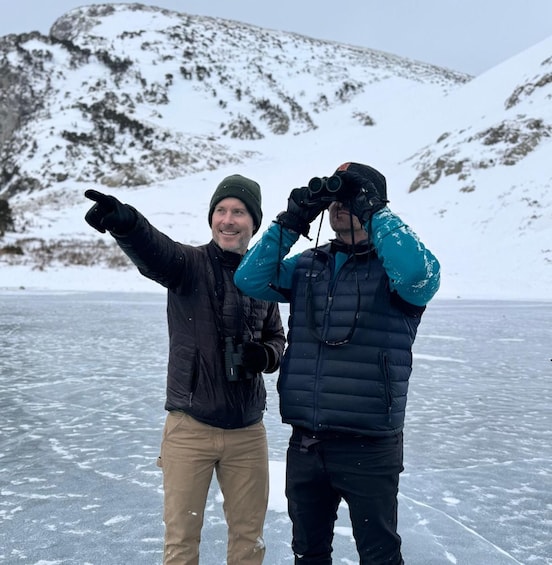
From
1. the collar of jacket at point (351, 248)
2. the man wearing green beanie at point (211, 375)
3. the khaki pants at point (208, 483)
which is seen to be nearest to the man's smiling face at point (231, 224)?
the man wearing green beanie at point (211, 375)

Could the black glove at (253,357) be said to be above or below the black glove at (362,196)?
below

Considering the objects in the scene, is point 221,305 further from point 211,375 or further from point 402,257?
point 402,257

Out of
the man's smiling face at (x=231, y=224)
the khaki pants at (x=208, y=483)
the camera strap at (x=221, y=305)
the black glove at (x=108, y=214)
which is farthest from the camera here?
the man's smiling face at (x=231, y=224)

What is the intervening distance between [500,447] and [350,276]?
349 centimetres

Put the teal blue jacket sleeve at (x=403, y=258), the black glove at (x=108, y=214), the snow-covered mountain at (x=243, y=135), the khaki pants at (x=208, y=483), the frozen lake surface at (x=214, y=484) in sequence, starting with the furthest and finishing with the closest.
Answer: the snow-covered mountain at (x=243, y=135), the frozen lake surface at (x=214, y=484), the khaki pants at (x=208, y=483), the black glove at (x=108, y=214), the teal blue jacket sleeve at (x=403, y=258)

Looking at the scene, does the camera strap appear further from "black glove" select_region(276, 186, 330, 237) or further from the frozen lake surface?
the frozen lake surface

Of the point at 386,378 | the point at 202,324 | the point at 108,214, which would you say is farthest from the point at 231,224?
the point at 386,378

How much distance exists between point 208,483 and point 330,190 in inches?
53.2

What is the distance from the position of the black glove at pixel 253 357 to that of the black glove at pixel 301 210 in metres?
0.53

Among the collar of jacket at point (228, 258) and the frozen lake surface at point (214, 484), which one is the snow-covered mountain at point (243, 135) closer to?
the frozen lake surface at point (214, 484)

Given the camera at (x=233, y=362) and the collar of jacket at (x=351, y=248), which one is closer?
the collar of jacket at (x=351, y=248)

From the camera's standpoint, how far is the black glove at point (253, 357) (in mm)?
2484

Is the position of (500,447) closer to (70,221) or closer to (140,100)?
(70,221)

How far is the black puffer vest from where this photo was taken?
87.6 inches
